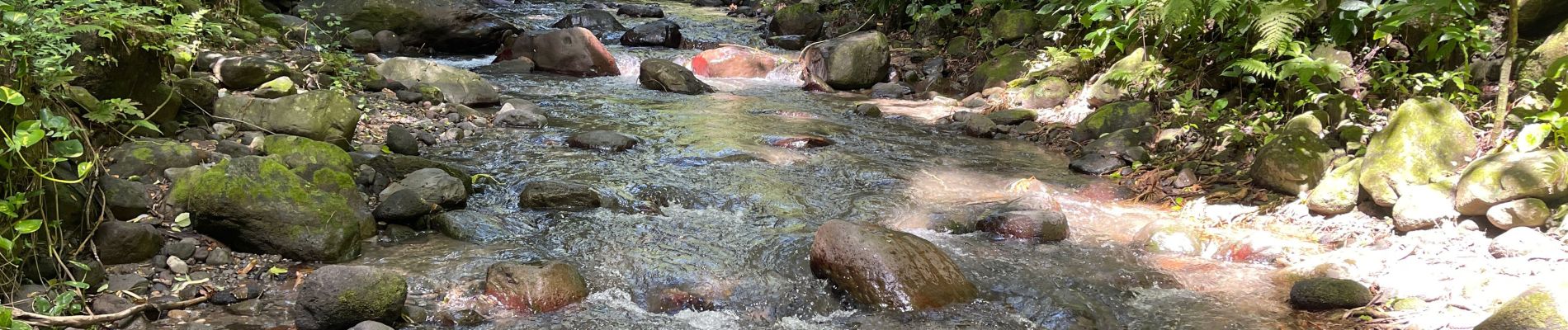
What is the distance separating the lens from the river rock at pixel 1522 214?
13.1 ft

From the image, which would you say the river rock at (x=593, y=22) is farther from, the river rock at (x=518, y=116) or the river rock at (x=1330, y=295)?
the river rock at (x=1330, y=295)

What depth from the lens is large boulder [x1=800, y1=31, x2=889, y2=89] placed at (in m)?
11.1

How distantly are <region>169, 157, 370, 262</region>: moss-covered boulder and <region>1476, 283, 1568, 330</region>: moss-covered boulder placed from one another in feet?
15.7

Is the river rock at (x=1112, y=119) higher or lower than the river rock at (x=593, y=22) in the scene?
higher

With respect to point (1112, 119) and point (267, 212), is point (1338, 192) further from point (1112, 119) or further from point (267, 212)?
point (267, 212)

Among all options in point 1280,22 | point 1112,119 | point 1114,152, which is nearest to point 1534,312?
point 1280,22

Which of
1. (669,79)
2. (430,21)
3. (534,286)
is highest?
(534,286)

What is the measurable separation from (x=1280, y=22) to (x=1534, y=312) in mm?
3001

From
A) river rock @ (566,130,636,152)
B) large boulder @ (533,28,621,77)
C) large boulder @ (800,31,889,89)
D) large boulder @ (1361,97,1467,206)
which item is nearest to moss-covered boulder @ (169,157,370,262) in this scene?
river rock @ (566,130,636,152)

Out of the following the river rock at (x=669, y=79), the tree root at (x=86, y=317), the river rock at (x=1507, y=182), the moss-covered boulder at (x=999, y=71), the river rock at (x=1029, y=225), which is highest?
the river rock at (x=1507, y=182)

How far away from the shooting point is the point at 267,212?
4.04m

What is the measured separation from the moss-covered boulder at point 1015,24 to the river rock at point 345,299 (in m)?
9.12

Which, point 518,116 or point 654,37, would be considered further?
point 654,37

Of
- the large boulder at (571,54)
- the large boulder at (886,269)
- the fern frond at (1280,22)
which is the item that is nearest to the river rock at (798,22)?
the large boulder at (571,54)
